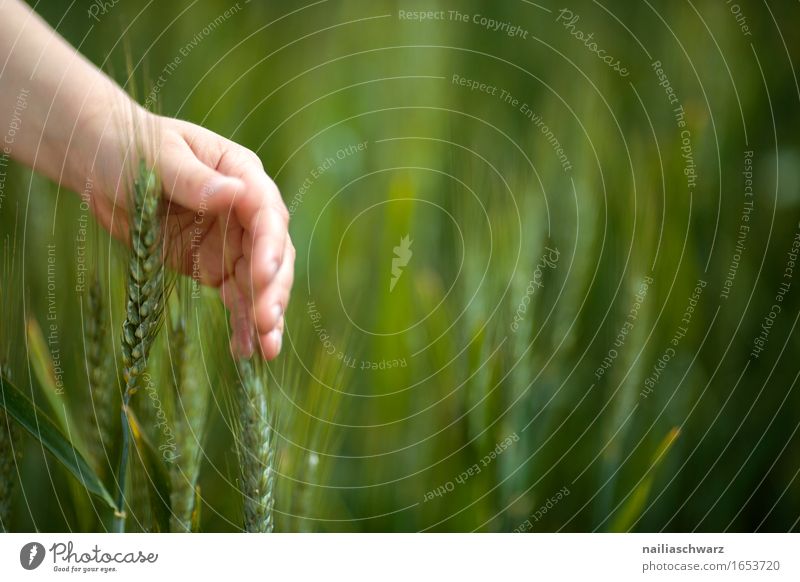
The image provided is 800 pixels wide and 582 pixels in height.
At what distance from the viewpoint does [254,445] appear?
1.56ft

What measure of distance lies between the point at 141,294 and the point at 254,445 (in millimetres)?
114

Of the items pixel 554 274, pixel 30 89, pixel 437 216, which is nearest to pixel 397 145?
pixel 437 216

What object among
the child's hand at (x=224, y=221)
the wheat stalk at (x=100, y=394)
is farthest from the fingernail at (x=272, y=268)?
the wheat stalk at (x=100, y=394)

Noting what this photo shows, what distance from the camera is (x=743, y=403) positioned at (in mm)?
630

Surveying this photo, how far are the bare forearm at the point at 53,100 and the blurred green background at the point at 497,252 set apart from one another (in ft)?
0.11

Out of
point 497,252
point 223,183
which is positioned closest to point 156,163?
point 223,183

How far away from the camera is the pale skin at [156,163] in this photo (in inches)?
20.6

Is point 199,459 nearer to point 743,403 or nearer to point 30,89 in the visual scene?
point 30,89

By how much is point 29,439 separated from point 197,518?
0.16 metres

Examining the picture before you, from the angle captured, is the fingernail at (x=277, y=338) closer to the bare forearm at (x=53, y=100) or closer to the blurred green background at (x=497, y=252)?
the blurred green background at (x=497, y=252)

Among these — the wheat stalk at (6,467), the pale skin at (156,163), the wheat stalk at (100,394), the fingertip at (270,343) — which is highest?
the pale skin at (156,163)

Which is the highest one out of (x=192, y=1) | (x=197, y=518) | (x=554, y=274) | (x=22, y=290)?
(x=192, y=1)

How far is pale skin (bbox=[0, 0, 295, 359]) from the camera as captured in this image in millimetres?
524

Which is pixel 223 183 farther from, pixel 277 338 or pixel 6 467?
pixel 6 467
